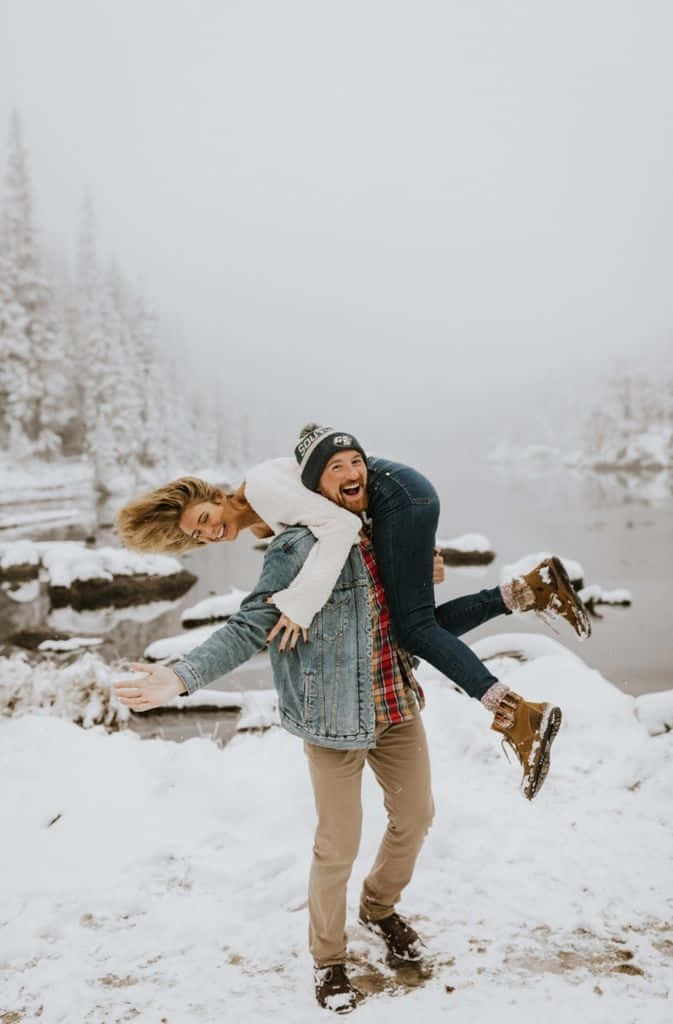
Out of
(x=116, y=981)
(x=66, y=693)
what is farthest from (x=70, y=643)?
(x=116, y=981)

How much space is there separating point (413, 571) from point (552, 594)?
0.79 meters

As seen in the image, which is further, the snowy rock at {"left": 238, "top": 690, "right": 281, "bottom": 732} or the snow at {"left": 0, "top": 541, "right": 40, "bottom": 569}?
the snow at {"left": 0, "top": 541, "right": 40, "bottom": 569}

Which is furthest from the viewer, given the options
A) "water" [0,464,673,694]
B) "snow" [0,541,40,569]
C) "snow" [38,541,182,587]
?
"snow" [0,541,40,569]

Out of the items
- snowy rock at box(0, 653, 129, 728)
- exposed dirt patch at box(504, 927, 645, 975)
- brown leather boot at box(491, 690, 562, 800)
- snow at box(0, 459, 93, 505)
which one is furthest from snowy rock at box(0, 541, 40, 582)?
brown leather boot at box(491, 690, 562, 800)

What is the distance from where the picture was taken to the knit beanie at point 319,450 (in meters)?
2.40

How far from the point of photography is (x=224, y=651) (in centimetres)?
215

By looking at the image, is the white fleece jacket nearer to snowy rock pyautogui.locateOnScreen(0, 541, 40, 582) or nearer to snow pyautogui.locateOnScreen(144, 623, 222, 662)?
snow pyautogui.locateOnScreen(144, 623, 222, 662)

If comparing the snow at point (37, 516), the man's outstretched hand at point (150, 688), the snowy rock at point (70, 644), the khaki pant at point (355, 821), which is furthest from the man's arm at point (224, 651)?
the snow at point (37, 516)

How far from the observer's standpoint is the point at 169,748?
16.1 feet

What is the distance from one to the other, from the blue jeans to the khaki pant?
38 centimetres

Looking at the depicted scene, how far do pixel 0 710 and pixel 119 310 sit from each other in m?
37.2

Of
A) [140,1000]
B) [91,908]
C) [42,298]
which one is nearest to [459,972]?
[140,1000]

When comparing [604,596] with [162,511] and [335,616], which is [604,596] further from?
[162,511]

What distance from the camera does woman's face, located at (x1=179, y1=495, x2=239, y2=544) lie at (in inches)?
100
